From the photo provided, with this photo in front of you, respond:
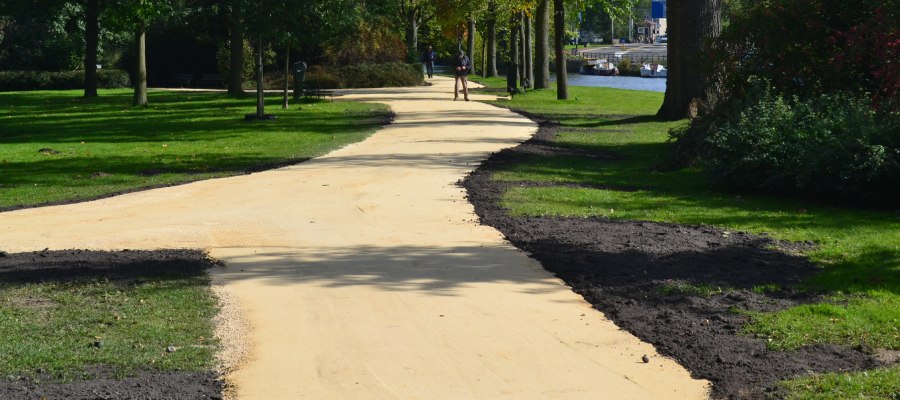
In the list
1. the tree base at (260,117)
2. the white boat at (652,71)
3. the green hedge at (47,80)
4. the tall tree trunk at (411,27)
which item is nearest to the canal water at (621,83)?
the tall tree trunk at (411,27)

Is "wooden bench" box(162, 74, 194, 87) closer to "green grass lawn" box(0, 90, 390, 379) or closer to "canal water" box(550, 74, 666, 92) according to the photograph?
"green grass lawn" box(0, 90, 390, 379)

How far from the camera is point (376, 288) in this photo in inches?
358

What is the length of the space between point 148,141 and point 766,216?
14894mm

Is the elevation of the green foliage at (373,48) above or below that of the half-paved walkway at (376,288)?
above

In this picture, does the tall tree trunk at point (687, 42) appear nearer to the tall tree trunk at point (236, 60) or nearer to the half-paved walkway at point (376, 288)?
the half-paved walkway at point (376, 288)

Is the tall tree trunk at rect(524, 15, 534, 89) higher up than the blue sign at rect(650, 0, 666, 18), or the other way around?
the blue sign at rect(650, 0, 666, 18)

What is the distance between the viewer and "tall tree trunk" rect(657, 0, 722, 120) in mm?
26078

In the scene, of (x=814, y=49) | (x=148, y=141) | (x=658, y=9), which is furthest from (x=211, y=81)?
(x=658, y=9)

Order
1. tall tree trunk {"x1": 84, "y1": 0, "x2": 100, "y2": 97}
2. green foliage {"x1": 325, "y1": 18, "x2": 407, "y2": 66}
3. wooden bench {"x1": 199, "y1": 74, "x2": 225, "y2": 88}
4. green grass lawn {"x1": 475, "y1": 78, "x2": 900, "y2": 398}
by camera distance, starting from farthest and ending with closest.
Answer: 1. wooden bench {"x1": 199, "y1": 74, "x2": 225, "y2": 88}
2. green foliage {"x1": 325, "y1": 18, "x2": 407, "y2": 66}
3. tall tree trunk {"x1": 84, "y1": 0, "x2": 100, "y2": 97}
4. green grass lawn {"x1": 475, "y1": 78, "x2": 900, "y2": 398}

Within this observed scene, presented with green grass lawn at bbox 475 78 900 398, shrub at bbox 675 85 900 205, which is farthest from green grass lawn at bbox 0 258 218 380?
shrub at bbox 675 85 900 205

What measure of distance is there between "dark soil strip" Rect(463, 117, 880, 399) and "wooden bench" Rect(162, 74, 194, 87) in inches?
1669

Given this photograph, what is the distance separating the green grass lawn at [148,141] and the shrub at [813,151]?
7546 mm

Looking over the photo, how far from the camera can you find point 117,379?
6.64 metres

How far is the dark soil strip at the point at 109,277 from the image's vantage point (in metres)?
6.38
